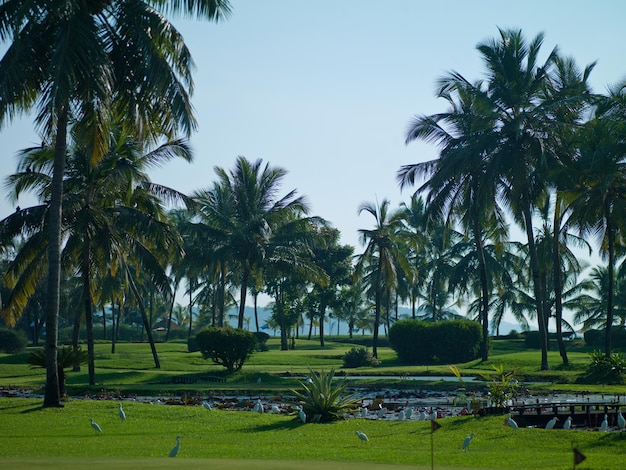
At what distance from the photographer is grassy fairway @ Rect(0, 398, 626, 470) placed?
50.8ft

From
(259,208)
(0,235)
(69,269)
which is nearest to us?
(0,235)

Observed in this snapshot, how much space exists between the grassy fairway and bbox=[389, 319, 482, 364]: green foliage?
31.6 metres

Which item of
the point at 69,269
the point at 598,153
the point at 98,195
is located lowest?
the point at 69,269

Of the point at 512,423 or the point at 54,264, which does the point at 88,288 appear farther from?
the point at 512,423

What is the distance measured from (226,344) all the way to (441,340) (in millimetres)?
16816

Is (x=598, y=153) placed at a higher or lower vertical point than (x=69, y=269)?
higher

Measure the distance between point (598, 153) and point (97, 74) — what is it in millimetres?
24985

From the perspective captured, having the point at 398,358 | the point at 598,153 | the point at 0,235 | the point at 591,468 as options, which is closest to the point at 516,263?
the point at 398,358

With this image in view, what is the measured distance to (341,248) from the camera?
269ft

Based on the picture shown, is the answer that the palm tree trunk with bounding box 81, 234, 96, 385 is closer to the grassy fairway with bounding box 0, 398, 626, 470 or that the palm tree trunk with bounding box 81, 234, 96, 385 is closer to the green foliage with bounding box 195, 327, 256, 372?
the green foliage with bounding box 195, 327, 256, 372

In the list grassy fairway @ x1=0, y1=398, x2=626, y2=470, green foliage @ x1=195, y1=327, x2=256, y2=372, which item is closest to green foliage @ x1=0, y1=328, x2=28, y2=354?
green foliage @ x1=195, y1=327, x2=256, y2=372

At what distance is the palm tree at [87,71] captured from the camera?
76.7 ft

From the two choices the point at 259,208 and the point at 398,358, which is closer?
the point at 259,208

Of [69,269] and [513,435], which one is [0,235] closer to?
[69,269]
